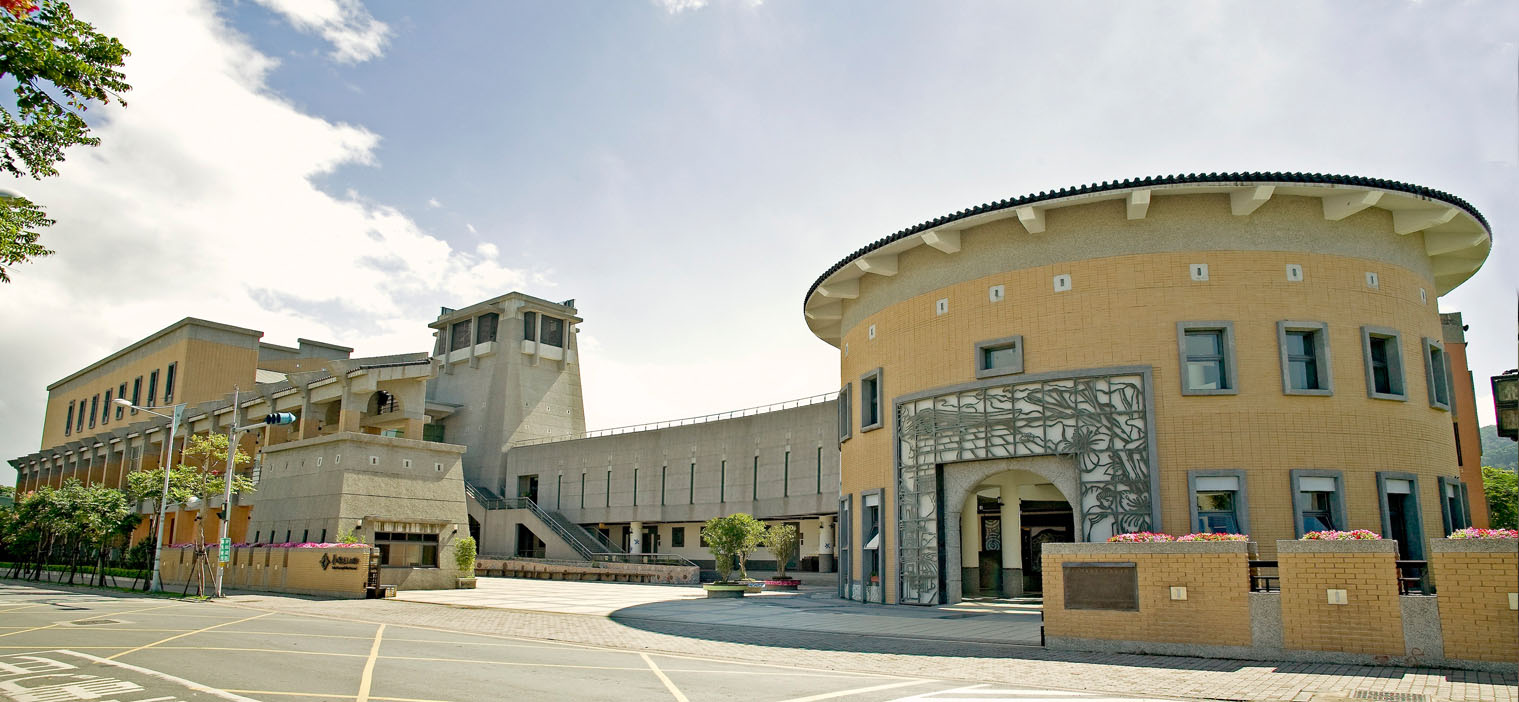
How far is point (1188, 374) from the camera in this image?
20266 millimetres

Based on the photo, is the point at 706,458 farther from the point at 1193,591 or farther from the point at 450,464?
the point at 1193,591

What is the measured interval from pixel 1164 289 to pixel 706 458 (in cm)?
3792

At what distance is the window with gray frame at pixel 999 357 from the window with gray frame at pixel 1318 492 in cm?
603

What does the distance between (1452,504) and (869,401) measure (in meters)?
13.9

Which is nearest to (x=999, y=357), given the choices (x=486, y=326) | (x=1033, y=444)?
(x=1033, y=444)

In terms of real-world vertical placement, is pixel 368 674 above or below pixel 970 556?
below

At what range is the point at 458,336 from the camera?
235ft

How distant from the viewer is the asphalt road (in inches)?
423

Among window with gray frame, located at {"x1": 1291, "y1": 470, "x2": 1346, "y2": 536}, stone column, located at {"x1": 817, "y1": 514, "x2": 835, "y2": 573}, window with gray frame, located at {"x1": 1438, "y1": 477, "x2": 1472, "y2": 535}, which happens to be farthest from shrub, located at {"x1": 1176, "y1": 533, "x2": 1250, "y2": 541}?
stone column, located at {"x1": 817, "y1": 514, "x2": 835, "y2": 573}

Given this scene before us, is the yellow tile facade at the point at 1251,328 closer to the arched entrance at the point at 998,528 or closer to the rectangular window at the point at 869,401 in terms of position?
the arched entrance at the point at 998,528

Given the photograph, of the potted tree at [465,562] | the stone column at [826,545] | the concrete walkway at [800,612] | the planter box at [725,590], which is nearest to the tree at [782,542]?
the stone column at [826,545]

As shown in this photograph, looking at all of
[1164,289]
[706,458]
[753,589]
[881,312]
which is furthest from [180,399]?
[1164,289]

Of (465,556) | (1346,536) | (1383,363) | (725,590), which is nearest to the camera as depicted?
(1346,536)

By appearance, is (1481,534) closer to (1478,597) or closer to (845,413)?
(1478,597)
